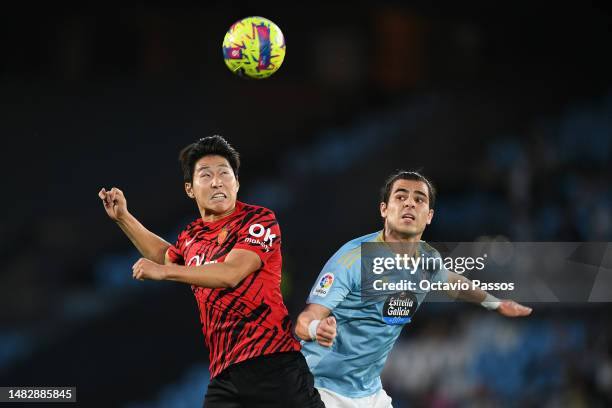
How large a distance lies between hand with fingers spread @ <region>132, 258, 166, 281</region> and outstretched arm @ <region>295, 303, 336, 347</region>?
0.81 meters

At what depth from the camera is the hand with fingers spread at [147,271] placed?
12.9 feet

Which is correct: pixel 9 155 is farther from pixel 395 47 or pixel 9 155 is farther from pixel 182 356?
pixel 395 47

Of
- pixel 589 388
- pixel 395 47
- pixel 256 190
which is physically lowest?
pixel 589 388

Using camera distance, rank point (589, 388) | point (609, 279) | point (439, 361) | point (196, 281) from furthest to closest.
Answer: point (439, 361)
point (589, 388)
point (609, 279)
point (196, 281)

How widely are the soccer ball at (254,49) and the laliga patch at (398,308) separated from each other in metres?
1.76

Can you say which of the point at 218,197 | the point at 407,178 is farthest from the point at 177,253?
the point at 407,178

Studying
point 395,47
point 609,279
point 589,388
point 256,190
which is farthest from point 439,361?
point 395,47

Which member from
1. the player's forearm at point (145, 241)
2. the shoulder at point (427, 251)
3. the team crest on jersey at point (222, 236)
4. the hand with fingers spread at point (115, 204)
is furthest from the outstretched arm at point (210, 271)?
the shoulder at point (427, 251)

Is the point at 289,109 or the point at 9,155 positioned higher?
the point at 289,109

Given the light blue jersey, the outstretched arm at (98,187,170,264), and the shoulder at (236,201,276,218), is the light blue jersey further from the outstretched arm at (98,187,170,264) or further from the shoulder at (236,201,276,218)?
the outstretched arm at (98,187,170,264)

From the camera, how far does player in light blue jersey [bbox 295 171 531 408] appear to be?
4922mm

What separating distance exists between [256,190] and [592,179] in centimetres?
478

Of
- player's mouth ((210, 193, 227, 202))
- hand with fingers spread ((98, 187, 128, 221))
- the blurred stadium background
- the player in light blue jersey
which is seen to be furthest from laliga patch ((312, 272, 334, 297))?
the blurred stadium background

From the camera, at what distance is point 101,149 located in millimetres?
13852
